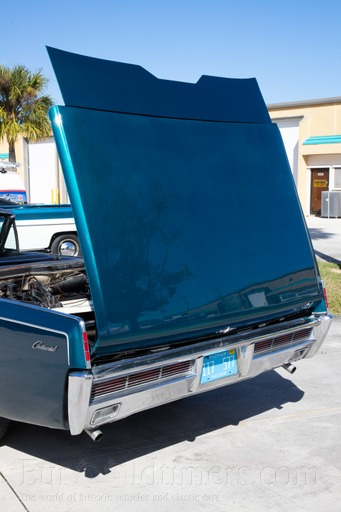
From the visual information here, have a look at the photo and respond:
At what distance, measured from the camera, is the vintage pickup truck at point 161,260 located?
3588 mm

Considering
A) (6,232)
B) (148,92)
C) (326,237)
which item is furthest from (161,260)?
(326,237)

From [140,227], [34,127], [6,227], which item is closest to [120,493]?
[140,227]

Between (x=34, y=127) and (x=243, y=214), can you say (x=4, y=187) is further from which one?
(x=243, y=214)

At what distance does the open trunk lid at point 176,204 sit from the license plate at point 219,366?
0.18 metres

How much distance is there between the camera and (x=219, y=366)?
4.17 metres

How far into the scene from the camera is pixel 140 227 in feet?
12.5

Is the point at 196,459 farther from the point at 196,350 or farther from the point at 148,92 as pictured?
the point at 148,92

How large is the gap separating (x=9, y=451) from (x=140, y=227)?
6.21ft

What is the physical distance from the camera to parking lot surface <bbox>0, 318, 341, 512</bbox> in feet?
12.2

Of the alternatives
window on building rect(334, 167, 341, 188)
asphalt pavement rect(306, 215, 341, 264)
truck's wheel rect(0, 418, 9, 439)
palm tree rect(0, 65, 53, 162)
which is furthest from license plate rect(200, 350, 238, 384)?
window on building rect(334, 167, 341, 188)

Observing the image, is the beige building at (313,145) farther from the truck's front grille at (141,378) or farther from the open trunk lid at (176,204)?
the truck's front grille at (141,378)

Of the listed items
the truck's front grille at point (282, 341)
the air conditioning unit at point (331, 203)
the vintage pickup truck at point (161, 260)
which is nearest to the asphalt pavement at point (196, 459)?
the vintage pickup truck at point (161, 260)

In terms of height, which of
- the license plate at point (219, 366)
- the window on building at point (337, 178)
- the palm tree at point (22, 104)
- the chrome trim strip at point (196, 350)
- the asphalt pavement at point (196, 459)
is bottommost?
the asphalt pavement at point (196, 459)

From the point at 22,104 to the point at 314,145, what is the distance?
1361 centimetres
